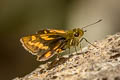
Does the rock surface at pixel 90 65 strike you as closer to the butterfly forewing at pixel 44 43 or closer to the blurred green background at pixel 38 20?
the butterfly forewing at pixel 44 43

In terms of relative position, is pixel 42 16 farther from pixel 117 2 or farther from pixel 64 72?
pixel 64 72

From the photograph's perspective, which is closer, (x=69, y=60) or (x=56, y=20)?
(x=69, y=60)

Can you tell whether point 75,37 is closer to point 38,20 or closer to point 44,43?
point 44,43

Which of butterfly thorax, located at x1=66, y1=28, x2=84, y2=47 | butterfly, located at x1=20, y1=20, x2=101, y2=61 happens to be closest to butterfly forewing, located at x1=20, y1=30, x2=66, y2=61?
butterfly, located at x1=20, y1=20, x2=101, y2=61

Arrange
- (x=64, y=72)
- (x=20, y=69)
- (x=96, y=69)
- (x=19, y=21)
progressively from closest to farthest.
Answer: (x=96, y=69) < (x=64, y=72) < (x=20, y=69) < (x=19, y=21)

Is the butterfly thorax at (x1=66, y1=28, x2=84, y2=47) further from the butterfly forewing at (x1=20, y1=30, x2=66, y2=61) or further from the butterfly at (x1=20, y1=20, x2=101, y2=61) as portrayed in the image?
the butterfly forewing at (x1=20, y1=30, x2=66, y2=61)

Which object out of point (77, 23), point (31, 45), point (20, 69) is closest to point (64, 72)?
point (31, 45)
